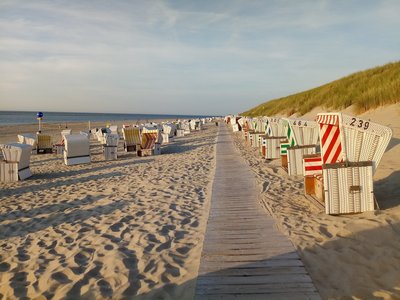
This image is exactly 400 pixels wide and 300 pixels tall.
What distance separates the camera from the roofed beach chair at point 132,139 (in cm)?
1747

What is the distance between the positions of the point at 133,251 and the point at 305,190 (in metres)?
4.03

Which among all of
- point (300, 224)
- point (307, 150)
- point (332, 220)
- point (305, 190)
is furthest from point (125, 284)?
point (307, 150)

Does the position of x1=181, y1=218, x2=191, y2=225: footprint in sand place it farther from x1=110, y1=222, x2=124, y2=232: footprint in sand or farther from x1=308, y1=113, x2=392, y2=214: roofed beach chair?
x1=308, y1=113, x2=392, y2=214: roofed beach chair

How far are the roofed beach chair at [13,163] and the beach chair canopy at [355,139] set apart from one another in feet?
30.4

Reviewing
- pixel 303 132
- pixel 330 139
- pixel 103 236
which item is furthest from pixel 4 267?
pixel 303 132

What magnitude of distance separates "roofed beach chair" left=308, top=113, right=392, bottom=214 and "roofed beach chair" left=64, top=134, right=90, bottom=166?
11.0 meters

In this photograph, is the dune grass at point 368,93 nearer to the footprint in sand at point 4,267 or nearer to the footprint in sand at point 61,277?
the footprint in sand at point 61,277

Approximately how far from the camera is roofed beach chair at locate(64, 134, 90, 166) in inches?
549

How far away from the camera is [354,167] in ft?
17.8

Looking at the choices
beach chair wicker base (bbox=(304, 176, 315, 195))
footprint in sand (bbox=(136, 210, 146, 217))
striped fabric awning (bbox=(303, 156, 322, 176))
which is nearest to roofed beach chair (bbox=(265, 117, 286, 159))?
beach chair wicker base (bbox=(304, 176, 315, 195))

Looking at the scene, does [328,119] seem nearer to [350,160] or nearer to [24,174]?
[350,160]

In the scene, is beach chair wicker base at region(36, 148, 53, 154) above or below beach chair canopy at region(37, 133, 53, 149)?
below

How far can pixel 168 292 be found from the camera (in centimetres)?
351

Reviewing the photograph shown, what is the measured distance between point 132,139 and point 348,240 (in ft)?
46.6
